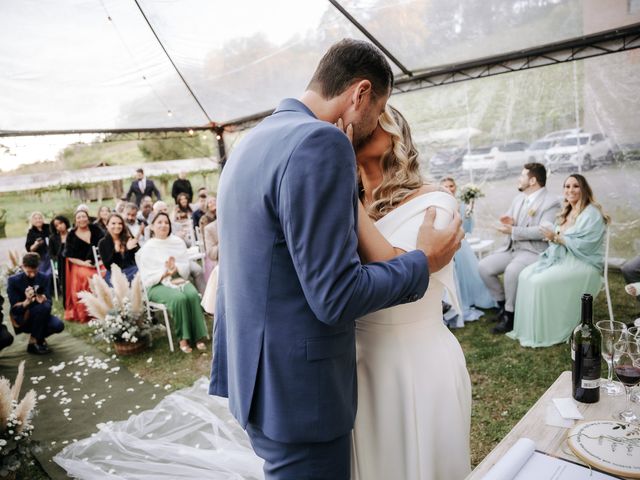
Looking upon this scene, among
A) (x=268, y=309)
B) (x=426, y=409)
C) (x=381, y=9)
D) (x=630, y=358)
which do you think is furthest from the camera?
(x=381, y=9)

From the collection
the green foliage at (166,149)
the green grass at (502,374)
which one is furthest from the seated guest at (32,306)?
the green foliage at (166,149)

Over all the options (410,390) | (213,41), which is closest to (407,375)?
(410,390)

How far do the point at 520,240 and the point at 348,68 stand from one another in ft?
15.4

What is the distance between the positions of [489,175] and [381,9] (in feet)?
11.3

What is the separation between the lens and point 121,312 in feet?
18.0

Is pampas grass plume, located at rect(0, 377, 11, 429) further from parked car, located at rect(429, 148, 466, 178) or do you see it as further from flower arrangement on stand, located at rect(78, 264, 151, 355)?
parked car, located at rect(429, 148, 466, 178)

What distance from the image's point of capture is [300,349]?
1.21m

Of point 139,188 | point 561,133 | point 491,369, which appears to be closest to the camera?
point 491,369

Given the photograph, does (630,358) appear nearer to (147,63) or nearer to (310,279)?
(310,279)

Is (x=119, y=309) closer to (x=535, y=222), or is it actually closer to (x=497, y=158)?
Result: (x=535, y=222)

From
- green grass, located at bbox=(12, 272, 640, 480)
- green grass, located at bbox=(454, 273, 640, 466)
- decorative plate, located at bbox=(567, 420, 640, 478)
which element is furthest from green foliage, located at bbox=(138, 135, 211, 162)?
decorative plate, located at bbox=(567, 420, 640, 478)

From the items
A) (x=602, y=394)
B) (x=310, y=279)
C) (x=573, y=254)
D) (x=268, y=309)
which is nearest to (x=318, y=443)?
(x=268, y=309)

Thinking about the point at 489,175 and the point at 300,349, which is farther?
the point at 489,175

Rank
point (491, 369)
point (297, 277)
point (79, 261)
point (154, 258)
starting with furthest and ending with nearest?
1. point (79, 261)
2. point (154, 258)
3. point (491, 369)
4. point (297, 277)
